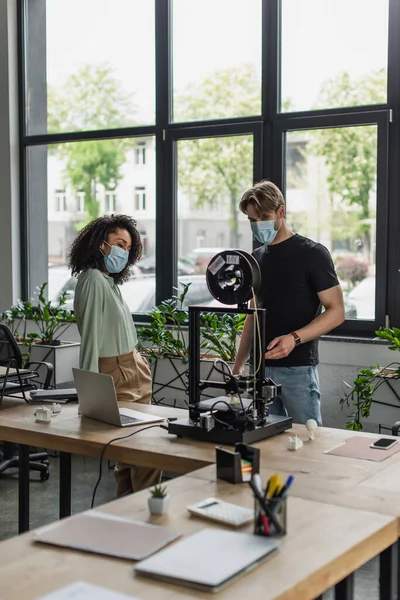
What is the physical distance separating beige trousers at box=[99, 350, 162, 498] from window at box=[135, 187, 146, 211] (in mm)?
2560

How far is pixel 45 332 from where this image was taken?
5.94m

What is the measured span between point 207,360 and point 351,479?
2.63 metres

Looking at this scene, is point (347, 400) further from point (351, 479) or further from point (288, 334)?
point (351, 479)

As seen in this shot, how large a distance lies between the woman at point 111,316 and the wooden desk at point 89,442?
6.6 inches

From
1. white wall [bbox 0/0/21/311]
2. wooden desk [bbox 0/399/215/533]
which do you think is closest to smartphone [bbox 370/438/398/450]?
wooden desk [bbox 0/399/215/533]

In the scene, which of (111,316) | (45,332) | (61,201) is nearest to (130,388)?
(111,316)

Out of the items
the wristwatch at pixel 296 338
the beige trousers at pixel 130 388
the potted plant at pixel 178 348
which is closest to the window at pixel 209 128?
the potted plant at pixel 178 348

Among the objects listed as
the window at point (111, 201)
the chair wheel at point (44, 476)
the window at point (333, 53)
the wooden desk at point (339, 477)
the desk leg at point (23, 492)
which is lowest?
the chair wheel at point (44, 476)

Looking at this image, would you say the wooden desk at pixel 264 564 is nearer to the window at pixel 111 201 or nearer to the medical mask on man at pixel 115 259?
the medical mask on man at pixel 115 259

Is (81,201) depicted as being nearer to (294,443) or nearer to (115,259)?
(115,259)

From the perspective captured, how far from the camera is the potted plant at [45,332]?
18.6 ft

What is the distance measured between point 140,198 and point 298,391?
2.91 m

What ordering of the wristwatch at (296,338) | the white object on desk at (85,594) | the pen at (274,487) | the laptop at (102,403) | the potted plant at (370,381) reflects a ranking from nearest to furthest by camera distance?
1. the white object on desk at (85,594)
2. the pen at (274,487)
3. the laptop at (102,403)
4. the wristwatch at (296,338)
5. the potted plant at (370,381)

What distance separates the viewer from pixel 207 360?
4988mm
